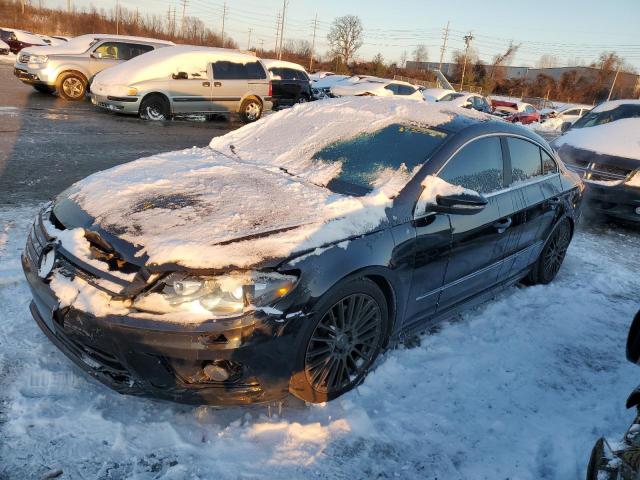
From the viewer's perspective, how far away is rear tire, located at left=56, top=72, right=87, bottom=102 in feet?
44.8

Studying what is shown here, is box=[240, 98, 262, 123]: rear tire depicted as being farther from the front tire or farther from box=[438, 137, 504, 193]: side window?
the front tire

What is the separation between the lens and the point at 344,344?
2826 millimetres

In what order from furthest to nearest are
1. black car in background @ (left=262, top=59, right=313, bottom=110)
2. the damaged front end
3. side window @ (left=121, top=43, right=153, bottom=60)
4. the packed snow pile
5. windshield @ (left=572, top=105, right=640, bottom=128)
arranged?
1. black car in background @ (left=262, top=59, right=313, bottom=110)
2. side window @ (left=121, top=43, right=153, bottom=60)
3. windshield @ (left=572, top=105, right=640, bottom=128)
4. the packed snow pile
5. the damaged front end

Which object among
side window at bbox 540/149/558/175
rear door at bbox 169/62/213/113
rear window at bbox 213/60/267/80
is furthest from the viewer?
rear window at bbox 213/60/267/80

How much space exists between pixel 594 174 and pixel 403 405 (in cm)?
576

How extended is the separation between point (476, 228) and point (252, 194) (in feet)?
5.22

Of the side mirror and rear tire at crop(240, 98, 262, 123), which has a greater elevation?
the side mirror

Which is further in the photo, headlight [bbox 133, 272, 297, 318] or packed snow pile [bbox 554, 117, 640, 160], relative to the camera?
packed snow pile [bbox 554, 117, 640, 160]

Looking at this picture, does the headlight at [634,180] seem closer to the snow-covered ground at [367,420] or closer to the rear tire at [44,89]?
the snow-covered ground at [367,420]

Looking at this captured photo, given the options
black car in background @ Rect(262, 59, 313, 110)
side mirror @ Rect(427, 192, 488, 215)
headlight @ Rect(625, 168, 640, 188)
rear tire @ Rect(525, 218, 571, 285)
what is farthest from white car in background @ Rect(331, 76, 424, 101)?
side mirror @ Rect(427, 192, 488, 215)

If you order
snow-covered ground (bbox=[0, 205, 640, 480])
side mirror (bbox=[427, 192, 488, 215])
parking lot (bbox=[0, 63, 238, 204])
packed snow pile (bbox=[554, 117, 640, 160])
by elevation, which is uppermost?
packed snow pile (bbox=[554, 117, 640, 160])

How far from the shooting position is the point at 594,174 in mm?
7172

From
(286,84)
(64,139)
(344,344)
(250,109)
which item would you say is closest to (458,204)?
(344,344)

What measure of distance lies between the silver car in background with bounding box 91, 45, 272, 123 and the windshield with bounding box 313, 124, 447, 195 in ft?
31.6
